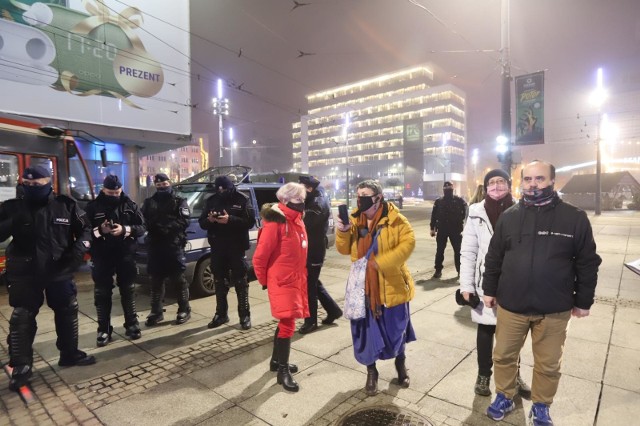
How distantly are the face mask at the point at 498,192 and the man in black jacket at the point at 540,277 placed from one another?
1.95 feet

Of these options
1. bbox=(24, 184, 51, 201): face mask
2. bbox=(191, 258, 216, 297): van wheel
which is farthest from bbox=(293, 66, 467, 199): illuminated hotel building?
bbox=(24, 184, 51, 201): face mask

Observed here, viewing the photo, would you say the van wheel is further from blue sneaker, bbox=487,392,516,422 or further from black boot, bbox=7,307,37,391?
blue sneaker, bbox=487,392,516,422

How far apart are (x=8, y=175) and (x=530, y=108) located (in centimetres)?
1329

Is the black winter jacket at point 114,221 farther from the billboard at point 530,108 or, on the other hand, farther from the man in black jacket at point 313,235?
the billboard at point 530,108

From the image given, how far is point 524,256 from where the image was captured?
274 cm

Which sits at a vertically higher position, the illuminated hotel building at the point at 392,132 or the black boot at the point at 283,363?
the illuminated hotel building at the point at 392,132

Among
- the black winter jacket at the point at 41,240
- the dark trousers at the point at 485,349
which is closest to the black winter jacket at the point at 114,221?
the black winter jacket at the point at 41,240

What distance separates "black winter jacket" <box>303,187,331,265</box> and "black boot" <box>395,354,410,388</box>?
1649 millimetres

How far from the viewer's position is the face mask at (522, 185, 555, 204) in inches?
108

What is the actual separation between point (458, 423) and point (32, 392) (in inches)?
146

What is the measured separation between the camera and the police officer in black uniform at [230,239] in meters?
5.09

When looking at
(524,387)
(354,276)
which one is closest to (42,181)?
(354,276)

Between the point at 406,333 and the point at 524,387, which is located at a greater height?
the point at 406,333

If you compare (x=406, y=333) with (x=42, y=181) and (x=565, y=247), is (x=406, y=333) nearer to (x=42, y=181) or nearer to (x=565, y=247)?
(x=565, y=247)
